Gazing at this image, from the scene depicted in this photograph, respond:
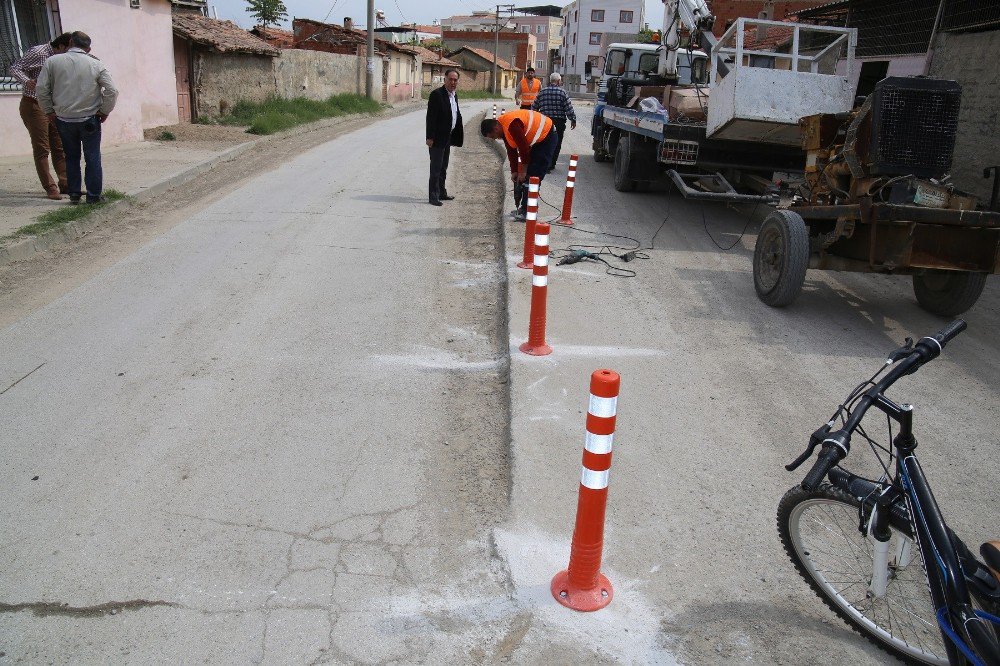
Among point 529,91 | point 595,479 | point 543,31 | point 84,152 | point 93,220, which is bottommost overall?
point 93,220

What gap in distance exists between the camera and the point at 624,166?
38.7 ft

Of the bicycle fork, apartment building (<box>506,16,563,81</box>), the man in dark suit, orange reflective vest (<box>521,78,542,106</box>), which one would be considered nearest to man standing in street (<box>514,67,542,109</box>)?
orange reflective vest (<box>521,78,542,106</box>)

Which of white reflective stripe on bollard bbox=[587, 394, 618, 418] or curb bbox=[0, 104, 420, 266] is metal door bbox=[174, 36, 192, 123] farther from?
white reflective stripe on bollard bbox=[587, 394, 618, 418]

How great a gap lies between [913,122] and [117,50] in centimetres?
1517

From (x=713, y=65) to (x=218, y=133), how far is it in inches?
495

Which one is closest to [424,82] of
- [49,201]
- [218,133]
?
[218,133]

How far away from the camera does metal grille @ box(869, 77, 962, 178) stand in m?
5.91

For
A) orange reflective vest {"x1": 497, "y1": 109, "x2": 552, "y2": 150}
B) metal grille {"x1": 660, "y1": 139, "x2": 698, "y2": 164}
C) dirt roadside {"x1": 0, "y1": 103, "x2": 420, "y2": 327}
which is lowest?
dirt roadside {"x1": 0, "y1": 103, "x2": 420, "y2": 327}

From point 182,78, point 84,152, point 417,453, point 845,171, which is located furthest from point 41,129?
point 182,78

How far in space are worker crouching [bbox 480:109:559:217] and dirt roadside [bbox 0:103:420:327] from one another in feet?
13.6

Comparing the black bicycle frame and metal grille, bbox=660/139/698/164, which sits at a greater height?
metal grille, bbox=660/139/698/164

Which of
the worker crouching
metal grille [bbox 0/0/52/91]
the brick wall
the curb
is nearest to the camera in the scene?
the curb

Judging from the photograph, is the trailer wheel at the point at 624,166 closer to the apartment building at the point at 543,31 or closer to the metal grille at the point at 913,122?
the metal grille at the point at 913,122

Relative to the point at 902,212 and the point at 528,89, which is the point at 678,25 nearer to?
the point at 528,89
